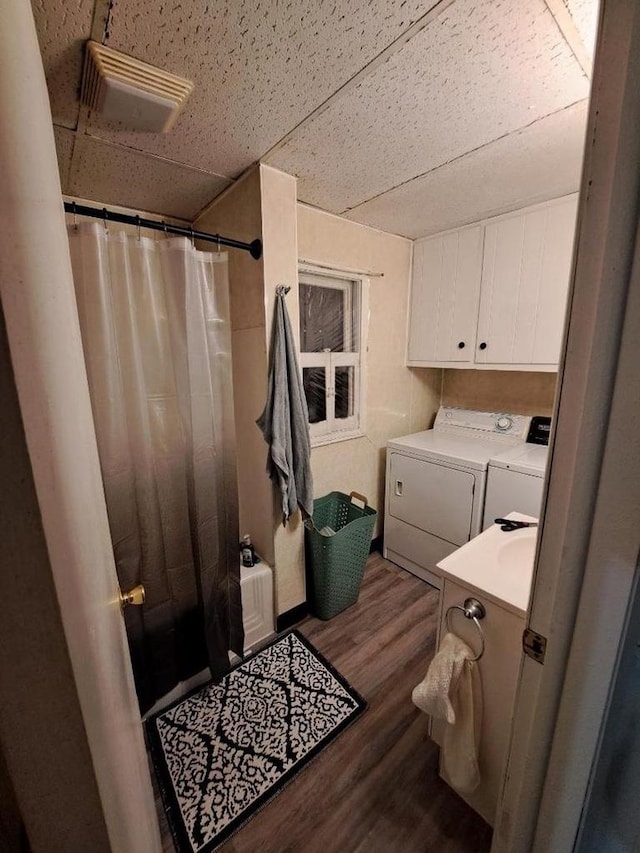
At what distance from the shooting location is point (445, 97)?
108 cm

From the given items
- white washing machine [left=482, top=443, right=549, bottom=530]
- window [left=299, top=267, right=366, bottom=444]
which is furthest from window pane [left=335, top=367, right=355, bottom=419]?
white washing machine [left=482, top=443, right=549, bottom=530]

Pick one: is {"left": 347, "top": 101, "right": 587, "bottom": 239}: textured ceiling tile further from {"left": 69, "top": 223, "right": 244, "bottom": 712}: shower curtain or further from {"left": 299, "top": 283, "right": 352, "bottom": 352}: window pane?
{"left": 69, "top": 223, "right": 244, "bottom": 712}: shower curtain

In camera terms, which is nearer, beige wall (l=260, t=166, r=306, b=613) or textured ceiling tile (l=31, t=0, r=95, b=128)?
textured ceiling tile (l=31, t=0, r=95, b=128)

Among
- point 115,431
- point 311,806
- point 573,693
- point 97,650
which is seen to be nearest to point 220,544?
point 115,431

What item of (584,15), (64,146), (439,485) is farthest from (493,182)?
(64,146)

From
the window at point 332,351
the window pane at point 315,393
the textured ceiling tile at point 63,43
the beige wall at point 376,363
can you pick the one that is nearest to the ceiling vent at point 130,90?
the textured ceiling tile at point 63,43

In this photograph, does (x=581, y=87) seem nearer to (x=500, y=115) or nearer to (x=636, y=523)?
(x=500, y=115)

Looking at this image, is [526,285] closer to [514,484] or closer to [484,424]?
[484,424]

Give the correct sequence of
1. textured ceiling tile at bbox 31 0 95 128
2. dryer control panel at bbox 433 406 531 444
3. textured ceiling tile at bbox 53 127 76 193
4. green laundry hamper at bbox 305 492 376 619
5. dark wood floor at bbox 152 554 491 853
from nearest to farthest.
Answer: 1. textured ceiling tile at bbox 31 0 95 128
2. dark wood floor at bbox 152 554 491 853
3. textured ceiling tile at bbox 53 127 76 193
4. green laundry hamper at bbox 305 492 376 619
5. dryer control panel at bbox 433 406 531 444

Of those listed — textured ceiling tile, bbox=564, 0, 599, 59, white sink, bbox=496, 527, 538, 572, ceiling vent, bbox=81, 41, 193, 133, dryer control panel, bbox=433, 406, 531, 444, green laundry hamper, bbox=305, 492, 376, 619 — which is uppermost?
textured ceiling tile, bbox=564, 0, 599, 59

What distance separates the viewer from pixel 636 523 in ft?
1.49

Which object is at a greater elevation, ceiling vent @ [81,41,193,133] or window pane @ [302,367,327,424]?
ceiling vent @ [81,41,193,133]

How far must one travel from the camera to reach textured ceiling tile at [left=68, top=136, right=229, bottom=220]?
4.36 feet

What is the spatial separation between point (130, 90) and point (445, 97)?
0.98m
